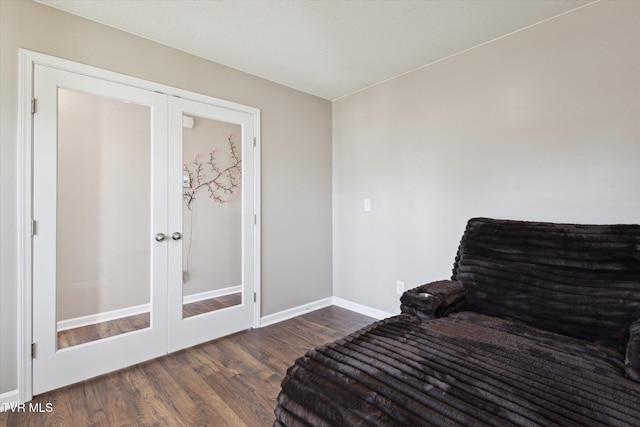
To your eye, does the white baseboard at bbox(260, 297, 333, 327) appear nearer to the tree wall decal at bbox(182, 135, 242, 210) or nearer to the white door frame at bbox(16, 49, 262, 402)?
the tree wall decal at bbox(182, 135, 242, 210)

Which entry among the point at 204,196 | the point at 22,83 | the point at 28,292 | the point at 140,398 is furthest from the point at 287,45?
the point at 140,398

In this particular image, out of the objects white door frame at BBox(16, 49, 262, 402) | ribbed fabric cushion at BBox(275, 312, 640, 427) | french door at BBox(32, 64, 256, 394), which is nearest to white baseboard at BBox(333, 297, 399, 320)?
french door at BBox(32, 64, 256, 394)

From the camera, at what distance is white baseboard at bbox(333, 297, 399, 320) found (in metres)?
3.15

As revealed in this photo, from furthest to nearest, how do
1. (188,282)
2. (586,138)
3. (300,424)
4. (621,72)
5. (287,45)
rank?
(188,282) → (287,45) → (586,138) → (621,72) → (300,424)

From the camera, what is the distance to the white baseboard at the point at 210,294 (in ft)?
8.50

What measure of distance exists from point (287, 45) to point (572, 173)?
2234 mm

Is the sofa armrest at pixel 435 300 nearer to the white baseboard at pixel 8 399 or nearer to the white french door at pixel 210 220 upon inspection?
the white french door at pixel 210 220

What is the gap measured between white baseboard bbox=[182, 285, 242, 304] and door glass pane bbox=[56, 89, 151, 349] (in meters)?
0.31

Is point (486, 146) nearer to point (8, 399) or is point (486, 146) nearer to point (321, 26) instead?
point (321, 26)

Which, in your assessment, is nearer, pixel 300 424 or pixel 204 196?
pixel 300 424

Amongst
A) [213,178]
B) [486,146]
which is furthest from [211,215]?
[486,146]

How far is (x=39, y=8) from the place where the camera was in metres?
1.90

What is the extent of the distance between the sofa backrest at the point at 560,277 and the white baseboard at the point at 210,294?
1.94m

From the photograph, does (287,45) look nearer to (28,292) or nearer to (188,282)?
(188,282)
